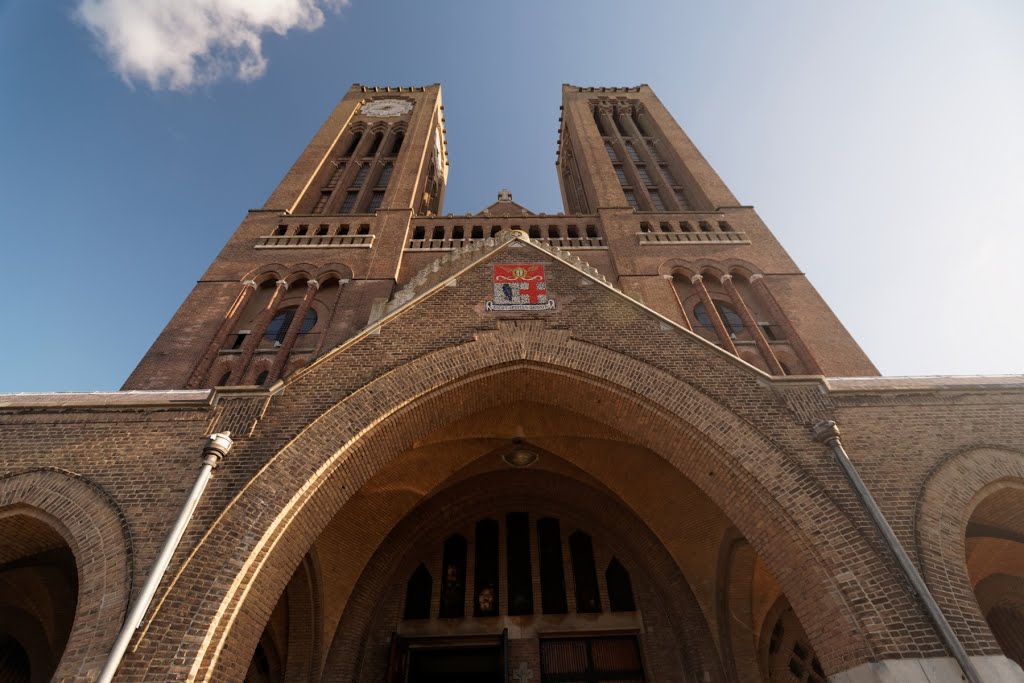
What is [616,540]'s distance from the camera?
10945mm

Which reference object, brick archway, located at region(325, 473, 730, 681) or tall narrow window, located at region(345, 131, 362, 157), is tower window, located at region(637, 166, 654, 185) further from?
brick archway, located at region(325, 473, 730, 681)

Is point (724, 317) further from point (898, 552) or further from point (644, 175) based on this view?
point (898, 552)

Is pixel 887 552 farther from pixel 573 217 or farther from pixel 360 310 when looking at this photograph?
pixel 573 217

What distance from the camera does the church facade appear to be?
5707mm

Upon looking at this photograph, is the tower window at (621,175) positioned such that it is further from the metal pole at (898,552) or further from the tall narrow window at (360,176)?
the metal pole at (898,552)

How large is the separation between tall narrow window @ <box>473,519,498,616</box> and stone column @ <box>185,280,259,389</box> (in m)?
8.29

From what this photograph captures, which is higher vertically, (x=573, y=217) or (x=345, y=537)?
(x=573, y=217)

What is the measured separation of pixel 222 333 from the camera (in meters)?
14.1

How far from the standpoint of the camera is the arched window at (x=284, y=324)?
14.7 m

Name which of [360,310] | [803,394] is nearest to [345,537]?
[360,310]

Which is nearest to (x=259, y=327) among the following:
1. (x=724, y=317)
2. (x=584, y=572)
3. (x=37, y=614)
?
(x=37, y=614)

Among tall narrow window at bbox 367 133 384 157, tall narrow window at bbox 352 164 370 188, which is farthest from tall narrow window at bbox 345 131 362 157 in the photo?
tall narrow window at bbox 352 164 370 188

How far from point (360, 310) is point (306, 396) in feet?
24.0

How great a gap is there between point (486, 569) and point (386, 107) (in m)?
25.7
